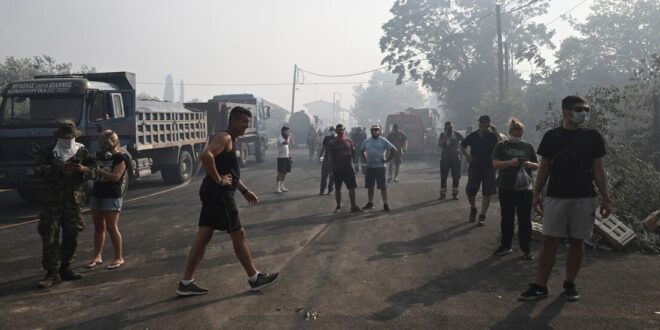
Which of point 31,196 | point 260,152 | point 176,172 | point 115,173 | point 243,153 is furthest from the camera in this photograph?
point 260,152

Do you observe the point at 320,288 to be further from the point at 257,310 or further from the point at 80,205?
the point at 80,205

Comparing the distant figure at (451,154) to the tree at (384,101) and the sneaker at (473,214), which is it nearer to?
the sneaker at (473,214)

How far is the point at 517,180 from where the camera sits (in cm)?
681

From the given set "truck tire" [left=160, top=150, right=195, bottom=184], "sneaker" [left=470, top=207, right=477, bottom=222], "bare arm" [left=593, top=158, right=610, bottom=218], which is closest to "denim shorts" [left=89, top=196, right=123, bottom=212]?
"bare arm" [left=593, top=158, right=610, bottom=218]

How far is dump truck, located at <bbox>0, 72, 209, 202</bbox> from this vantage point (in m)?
11.8

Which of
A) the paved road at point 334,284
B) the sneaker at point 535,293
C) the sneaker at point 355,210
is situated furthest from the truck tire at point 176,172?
the sneaker at point 535,293

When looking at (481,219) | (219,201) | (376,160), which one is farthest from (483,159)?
(219,201)

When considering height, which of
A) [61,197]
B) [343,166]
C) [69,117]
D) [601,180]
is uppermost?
[69,117]

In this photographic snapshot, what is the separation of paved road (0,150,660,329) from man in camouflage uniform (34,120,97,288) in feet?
0.84

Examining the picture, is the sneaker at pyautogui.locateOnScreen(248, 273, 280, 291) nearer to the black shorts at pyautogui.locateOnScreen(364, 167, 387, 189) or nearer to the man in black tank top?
the man in black tank top

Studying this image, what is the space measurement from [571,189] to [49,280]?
5557 mm

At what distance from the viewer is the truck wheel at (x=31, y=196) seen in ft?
40.9

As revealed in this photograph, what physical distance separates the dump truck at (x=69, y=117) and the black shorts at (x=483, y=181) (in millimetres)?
6625

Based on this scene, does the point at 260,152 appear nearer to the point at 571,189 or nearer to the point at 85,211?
the point at 85,211
